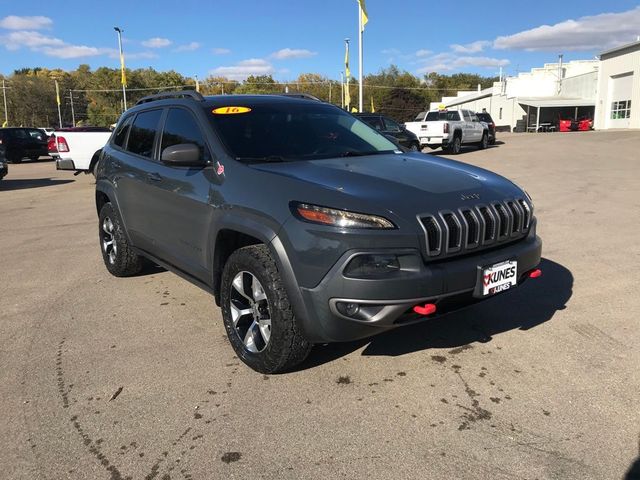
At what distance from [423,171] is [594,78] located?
48.2m

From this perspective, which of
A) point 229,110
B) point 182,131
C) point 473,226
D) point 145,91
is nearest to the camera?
point 473,226

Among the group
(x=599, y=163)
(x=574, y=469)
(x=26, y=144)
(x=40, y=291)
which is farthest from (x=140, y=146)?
(x=26, y=144)

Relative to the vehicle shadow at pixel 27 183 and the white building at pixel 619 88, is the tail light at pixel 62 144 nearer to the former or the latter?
the vehicle shadow at pixel 27 183

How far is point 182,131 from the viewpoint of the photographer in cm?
432

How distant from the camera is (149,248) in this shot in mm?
4824

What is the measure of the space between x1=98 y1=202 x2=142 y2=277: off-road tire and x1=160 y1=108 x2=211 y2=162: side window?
1.27 m

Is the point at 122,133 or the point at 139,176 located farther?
the point at 122,133

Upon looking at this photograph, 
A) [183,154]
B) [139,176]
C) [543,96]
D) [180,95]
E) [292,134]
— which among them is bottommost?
[139,176]

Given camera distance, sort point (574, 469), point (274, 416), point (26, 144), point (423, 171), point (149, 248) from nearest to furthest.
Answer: point (574, 469), point (274, 416), point (423, 171), point (149, 248), point (26, 144)

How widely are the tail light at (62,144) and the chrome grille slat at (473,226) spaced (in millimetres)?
14189

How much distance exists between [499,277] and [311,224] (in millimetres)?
1227

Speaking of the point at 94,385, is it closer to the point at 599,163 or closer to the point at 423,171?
the point at 423,171

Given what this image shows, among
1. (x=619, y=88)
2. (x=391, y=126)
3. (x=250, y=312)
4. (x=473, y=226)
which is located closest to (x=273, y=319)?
(x=250, y=312)

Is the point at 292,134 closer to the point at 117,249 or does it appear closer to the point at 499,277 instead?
the point at 499,277
